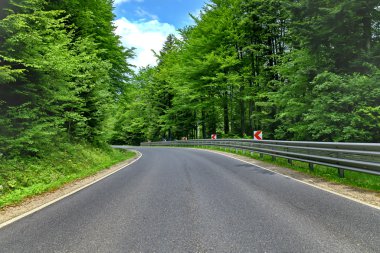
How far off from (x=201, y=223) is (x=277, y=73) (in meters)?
22.4

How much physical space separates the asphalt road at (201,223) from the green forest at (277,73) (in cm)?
693

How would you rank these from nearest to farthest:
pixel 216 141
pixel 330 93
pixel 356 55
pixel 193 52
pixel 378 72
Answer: pixel 378 72
pixel 330 93
pixel 356 55
pixel 216 141
pixel 193 52

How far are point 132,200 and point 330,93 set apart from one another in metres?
10.4

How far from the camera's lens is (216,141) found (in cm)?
2639

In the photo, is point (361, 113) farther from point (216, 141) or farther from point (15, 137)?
point (216, 141)

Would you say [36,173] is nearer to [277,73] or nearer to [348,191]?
[348,191]

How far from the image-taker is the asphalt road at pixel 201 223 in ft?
11.7

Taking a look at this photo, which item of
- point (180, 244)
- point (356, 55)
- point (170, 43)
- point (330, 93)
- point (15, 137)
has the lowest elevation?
point (180, 244)

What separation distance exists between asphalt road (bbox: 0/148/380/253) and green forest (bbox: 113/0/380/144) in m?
6.93

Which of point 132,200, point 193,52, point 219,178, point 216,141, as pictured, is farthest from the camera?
point 193,52

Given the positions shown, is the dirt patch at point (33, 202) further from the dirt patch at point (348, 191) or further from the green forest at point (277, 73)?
the green forest at point (277, 73)

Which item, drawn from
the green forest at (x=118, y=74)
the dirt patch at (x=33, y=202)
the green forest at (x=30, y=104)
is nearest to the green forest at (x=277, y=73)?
the green forest at (x=118, y=74)

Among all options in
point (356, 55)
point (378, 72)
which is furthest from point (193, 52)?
point (378, 72)

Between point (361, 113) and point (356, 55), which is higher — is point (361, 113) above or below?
below
